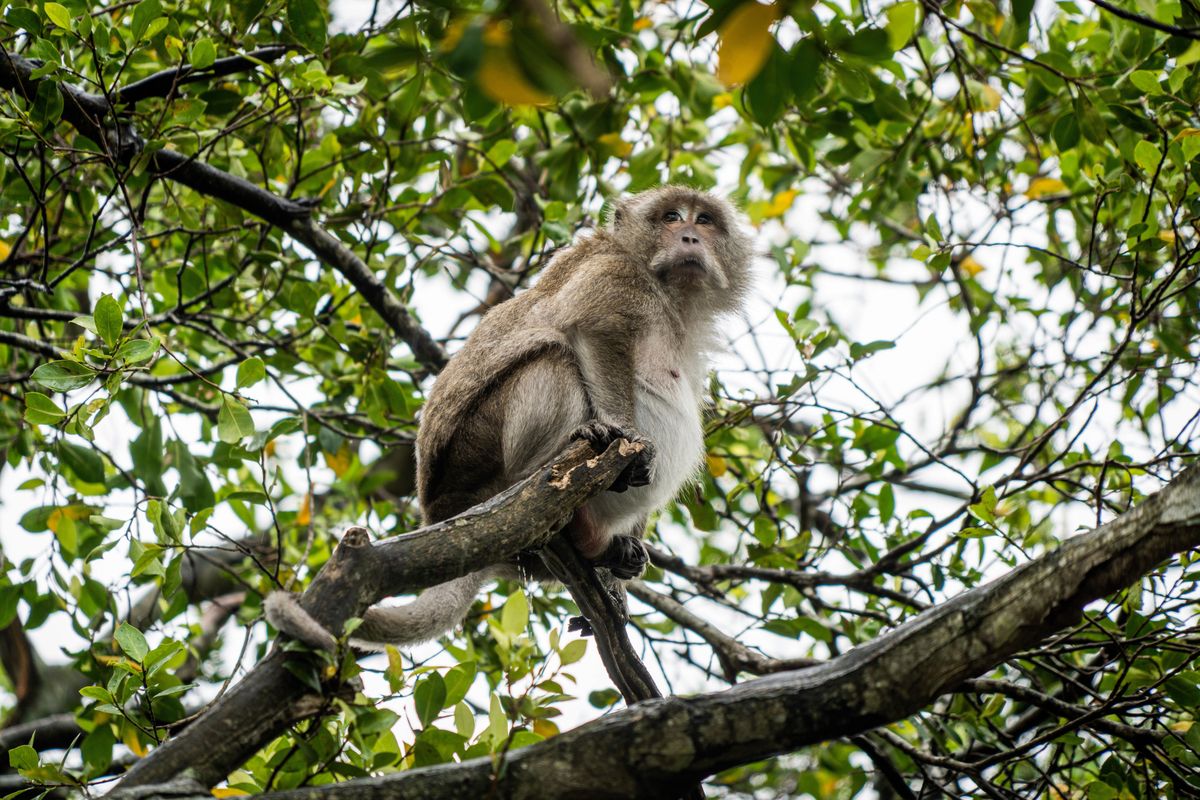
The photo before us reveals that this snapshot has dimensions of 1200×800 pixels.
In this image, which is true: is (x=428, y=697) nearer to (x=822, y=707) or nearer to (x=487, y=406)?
(x=822, y=707)

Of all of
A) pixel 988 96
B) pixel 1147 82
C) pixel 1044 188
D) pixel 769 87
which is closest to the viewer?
pixel 769 87

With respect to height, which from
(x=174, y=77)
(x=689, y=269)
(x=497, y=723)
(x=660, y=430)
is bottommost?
(x=497, y=723)

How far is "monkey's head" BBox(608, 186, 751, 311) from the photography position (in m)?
5.98

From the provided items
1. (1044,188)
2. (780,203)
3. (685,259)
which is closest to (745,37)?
(685,259)

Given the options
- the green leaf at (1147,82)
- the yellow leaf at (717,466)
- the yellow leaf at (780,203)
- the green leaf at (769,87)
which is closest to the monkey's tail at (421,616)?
the yellow leaf at (717,466)

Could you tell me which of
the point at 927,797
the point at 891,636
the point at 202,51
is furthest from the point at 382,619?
the point at 927,797

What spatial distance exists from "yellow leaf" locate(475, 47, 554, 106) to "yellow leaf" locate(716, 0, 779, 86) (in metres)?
0.36

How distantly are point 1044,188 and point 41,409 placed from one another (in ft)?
21.1

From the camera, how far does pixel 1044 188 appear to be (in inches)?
284

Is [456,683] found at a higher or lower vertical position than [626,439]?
lower

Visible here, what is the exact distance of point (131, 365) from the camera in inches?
158

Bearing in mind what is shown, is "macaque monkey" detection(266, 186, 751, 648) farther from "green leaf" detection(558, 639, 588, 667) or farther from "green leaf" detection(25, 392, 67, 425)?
"green leaf" detection(25, 392, 67, 425)

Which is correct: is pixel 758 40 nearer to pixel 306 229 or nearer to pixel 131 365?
pixel 131 365

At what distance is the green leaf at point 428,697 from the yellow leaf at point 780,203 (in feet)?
18.2
